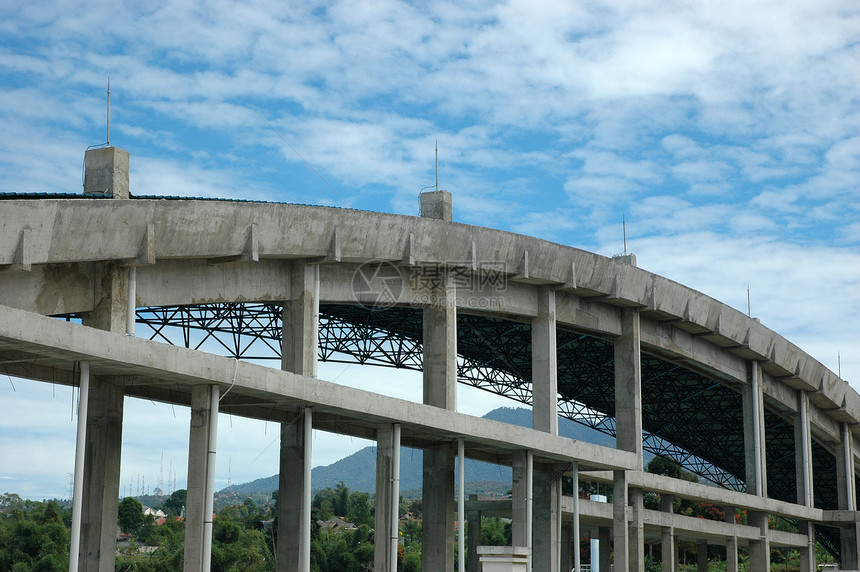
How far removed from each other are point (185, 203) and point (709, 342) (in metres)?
26.4

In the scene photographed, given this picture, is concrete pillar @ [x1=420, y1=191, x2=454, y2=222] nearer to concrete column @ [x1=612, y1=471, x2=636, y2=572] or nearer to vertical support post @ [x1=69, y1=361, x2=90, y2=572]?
concrete column @ [x1=612, y1=471, x2=636, y2=572]

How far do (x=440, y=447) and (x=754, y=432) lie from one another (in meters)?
18.5

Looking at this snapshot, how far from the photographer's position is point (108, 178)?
88.3ft

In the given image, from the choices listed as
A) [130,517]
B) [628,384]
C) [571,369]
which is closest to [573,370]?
[571,369]

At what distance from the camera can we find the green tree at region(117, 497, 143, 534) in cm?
12362

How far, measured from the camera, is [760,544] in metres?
46.5

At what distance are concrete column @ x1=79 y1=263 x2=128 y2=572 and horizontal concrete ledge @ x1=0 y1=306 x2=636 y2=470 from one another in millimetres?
1284

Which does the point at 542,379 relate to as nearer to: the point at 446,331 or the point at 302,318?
the point at 446,331

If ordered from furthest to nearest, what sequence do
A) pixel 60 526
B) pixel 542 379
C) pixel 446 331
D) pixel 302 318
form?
pixel 60 526 < pixel 542 379 < pixel 446 331 < pixel 302 318

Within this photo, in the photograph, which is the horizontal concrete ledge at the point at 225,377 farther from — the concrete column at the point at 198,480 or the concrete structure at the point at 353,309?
the concrete column at the point at 198,480

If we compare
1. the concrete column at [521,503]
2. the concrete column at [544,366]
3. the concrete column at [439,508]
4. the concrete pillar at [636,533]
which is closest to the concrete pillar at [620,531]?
the concrete pillar at [636,533]

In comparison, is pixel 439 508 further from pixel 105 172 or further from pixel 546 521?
pixel 105 172

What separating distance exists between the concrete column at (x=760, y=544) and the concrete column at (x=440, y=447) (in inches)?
752

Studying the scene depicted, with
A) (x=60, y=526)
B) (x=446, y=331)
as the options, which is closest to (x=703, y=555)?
(x=446, y=331)
